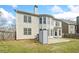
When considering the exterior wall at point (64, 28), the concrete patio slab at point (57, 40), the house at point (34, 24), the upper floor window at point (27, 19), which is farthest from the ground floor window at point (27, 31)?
the exterior wall at point (64, 28)

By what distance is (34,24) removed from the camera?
9.37 m

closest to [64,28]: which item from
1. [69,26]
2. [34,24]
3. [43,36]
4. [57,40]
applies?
[69,26]

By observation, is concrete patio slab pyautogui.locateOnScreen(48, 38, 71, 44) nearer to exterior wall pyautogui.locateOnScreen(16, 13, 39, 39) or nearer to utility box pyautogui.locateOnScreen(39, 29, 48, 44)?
utility box pyautogui.locateOnScreen(39, 29, 48, 44)

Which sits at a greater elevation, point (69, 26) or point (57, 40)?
point (69, 26)

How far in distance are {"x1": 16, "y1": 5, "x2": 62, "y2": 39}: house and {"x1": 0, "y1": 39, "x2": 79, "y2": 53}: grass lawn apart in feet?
0.34

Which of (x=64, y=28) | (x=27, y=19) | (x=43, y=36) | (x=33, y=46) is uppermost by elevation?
(x=27, y=19)

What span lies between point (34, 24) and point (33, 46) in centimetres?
31

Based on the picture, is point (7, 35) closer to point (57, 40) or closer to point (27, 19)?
point (27, 19)

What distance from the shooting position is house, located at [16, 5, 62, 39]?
936 centimetres

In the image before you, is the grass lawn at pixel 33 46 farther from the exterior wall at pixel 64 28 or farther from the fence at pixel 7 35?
the exterior wall at pixel 64 28
